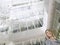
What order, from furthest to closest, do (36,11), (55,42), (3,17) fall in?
1. (36,11)
2. (3,17)
3. (55,42)

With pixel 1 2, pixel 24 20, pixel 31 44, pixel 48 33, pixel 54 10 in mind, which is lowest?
pixel 31 44

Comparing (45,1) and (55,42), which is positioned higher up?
(45,1)

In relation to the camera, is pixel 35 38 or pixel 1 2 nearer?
pixel 1 2

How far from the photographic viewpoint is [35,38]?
157cm

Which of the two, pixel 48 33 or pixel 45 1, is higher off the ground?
pixel 45 1

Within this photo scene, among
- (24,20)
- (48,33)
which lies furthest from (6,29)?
(48,33)

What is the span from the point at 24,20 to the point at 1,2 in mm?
305

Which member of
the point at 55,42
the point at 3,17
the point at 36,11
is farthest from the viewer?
the point at 36,11

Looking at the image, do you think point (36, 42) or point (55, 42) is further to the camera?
point (36, 42)

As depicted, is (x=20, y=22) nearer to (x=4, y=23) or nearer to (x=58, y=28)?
(x=4, y=23)

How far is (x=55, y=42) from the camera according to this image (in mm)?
1387

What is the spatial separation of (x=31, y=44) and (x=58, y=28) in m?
0.34

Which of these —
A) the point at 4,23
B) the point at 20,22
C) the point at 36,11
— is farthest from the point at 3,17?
the point at 36,11

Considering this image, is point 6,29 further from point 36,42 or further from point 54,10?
point 54,10
